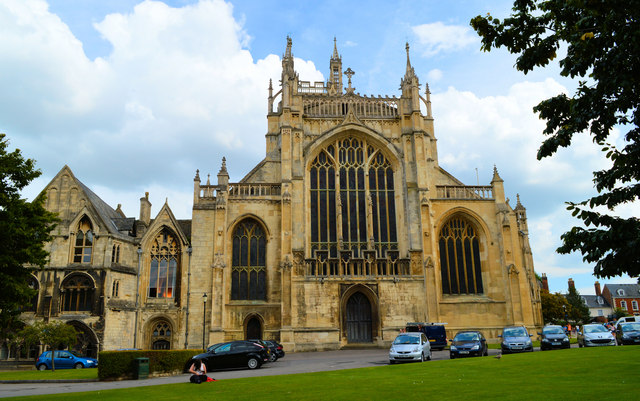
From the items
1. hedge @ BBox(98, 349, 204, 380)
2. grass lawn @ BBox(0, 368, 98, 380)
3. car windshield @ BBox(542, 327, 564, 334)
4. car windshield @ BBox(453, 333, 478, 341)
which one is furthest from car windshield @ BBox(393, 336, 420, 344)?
grass lawn @ BBox(0, 368, 98, 380)

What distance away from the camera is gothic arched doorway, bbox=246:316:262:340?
34.6m

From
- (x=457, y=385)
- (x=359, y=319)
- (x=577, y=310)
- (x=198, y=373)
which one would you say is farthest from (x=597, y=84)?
(x=577, y=310)

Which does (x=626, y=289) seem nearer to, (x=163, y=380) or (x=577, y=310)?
(x=577, y=310)

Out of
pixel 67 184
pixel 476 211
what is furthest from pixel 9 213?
pixel 476 211

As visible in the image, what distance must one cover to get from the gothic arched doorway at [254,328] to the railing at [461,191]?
16453 mm

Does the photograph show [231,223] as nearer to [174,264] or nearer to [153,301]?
[174,264]

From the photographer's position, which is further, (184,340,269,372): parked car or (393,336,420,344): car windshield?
(393,336,420,344): car windshield

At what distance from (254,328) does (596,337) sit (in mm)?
21161

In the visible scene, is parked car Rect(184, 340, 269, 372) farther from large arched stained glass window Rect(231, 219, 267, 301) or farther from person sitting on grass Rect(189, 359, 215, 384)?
large arched stained glass window Rect(231, 219, 267, 301)

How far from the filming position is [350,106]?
39.5 m

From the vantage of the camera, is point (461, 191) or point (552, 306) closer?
point (461, 191)

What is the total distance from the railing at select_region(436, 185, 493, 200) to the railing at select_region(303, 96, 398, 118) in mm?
7137

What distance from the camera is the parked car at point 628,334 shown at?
2388 centimetres

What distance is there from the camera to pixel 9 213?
2012cm
